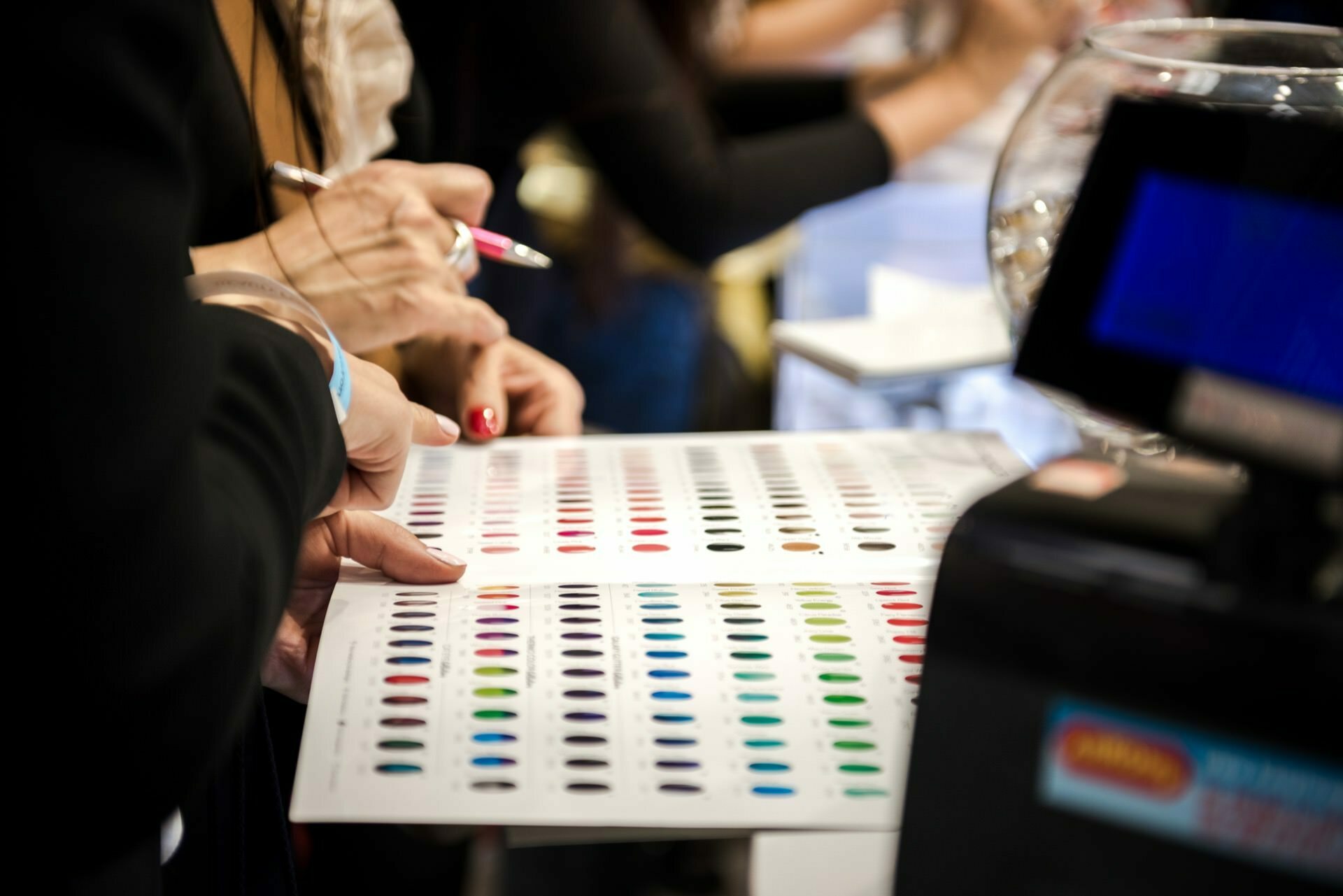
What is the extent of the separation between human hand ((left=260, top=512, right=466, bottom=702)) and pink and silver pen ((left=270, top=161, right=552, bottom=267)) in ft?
0.89

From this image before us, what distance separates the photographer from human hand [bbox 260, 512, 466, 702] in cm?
58

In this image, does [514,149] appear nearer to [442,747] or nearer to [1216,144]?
[442,747]

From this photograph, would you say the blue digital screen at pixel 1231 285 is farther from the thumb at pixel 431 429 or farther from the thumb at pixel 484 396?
the thumb at pixel 484 396

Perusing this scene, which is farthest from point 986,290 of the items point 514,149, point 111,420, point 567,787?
point 111,420

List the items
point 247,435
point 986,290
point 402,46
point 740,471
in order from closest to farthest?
point 247,435, point 740,471, point 402,46, point 986,290

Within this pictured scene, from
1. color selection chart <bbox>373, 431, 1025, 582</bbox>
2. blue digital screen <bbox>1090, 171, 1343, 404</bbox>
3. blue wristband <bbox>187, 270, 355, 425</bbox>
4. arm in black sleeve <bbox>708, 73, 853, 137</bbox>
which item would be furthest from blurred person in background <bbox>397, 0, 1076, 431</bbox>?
blue digital screen <bbox>1090, 171, 1343, 404</bbox>

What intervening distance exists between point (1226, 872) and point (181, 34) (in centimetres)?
38

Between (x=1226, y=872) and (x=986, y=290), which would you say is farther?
(x=986, y=290)

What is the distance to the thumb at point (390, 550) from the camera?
59 centimetres

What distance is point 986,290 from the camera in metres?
1.22

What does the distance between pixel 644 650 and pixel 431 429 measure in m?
0.23

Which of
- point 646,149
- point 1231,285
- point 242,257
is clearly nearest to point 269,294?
point 242,257

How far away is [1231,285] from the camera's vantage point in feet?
1.01

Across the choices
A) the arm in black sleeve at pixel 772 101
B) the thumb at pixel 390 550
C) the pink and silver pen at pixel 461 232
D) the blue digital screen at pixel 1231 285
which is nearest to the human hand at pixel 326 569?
the thumb at pixel 390 550
